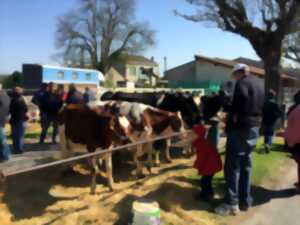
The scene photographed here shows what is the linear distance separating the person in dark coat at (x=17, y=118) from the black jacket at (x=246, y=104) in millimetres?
6891

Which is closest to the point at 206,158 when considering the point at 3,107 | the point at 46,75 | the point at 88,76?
the point at 3,107

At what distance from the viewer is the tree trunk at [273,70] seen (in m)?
19.5

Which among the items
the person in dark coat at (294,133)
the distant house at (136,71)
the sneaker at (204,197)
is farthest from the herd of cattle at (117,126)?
the distant house at (136,71)

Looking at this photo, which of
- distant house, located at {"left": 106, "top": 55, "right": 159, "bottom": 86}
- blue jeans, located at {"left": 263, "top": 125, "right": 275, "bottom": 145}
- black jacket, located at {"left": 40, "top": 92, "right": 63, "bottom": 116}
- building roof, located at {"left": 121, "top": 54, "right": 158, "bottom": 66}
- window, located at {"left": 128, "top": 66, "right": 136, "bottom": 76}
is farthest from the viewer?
window, located at {"left": 128, "top": 66, "right": 136, "bottom": 76}

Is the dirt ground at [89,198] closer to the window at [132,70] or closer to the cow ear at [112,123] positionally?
the cow ear at [112,123]

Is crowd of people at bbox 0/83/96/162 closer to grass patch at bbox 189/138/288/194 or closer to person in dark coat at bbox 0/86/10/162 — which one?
person in dark coat at bbox 0/86/10/162

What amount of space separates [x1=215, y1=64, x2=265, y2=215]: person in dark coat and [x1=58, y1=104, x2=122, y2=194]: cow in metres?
2.20

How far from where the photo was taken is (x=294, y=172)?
10789mm

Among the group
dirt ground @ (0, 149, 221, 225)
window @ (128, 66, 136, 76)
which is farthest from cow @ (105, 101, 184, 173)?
window @ (128, 66, 136, 76)

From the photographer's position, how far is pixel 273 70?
19.9 meters

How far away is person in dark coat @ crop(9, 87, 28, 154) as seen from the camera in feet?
41.2

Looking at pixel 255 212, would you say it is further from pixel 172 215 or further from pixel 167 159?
pixel 167 159

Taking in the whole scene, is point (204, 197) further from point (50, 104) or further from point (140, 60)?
point (140, 60)

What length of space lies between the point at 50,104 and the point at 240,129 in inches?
324
